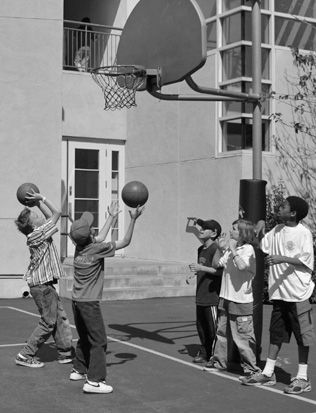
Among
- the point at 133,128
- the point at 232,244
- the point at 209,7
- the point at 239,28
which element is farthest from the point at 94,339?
the point at 133,128

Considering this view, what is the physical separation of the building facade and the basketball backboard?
5482 millimetres

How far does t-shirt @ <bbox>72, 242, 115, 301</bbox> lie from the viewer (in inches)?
264

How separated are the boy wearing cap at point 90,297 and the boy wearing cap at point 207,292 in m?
1.21

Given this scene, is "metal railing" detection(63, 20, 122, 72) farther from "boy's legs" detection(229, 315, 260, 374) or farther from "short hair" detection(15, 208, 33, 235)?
"boy's legs" detection(229, 315, 260, 374)

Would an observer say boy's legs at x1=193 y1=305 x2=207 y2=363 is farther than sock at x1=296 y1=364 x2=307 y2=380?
Yes

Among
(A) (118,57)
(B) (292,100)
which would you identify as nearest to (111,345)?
(A) (118,57)

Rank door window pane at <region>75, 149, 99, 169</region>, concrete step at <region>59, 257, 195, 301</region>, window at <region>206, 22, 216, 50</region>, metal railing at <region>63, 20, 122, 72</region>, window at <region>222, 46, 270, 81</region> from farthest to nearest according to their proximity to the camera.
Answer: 1. metal railing at <region>63, 20, 122, 72</region>
2. door window pane at <region>75, 149, 99, 169</region>
3. window at <region>206, 22, 216, 50</region>
4. window at <region>222, 46, 270, 81</region>
5. concrete step at <region>59, 257, 195, 301</region>

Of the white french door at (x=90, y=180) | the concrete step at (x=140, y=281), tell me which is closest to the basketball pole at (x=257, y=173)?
the concrete step at (x=140, y=281)

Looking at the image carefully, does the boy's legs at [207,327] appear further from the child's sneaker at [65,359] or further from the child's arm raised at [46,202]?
the child's arm raised at [46,202]

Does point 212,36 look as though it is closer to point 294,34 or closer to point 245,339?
point 294,34

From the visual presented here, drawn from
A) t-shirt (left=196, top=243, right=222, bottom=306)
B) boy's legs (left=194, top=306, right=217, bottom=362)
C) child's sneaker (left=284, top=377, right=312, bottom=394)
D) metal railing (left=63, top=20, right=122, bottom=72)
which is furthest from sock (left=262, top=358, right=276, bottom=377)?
metal railing (left=63, top=20, right=122, bottom=72)

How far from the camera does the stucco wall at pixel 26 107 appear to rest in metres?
13.7

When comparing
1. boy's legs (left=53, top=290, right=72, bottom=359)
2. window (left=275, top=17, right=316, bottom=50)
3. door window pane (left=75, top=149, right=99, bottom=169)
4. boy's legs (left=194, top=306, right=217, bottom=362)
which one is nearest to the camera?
boy's legs (left=194, top=306, right=217, bottom=362)

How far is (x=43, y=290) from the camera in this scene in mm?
7730
